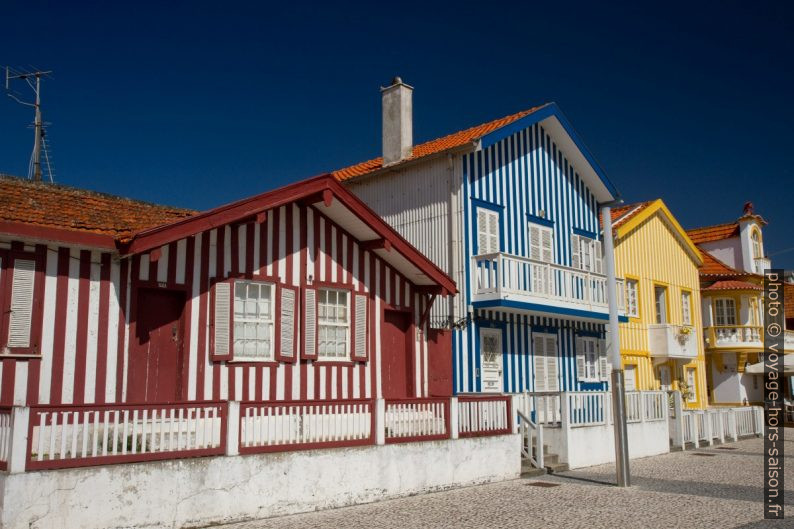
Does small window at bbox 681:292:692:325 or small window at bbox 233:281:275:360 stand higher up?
small window at bbox 681:292:692:325

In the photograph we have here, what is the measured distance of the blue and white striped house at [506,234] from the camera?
18297 mm

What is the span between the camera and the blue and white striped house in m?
18.3

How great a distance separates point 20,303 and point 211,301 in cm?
295

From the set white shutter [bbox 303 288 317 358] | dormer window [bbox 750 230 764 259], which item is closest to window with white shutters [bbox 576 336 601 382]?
white shutter [bbox 303 288 317 358]

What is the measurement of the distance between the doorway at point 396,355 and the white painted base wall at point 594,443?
129 inches

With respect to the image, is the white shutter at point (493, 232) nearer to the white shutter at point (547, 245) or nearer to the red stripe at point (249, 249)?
the white shutter at point (547, 245)

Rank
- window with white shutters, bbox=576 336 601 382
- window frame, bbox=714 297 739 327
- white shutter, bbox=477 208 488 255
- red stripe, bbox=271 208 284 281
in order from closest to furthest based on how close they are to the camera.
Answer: red stripe, bbox=271 208 284 281 < white shutter, bbox=477 208 488 255 < window with white shutters, bbox=576 336 601 382 < window frame, bbox=714 297 739 327

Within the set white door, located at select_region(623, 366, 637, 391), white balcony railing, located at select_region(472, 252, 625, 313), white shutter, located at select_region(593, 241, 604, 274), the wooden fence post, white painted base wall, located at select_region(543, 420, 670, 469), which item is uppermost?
white shutter, located at select_region(593, 241, 604, 274)

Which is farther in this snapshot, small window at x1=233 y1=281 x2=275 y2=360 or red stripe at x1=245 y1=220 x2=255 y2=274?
red stripe at x1=245 y1=220 x2=255 y2=274

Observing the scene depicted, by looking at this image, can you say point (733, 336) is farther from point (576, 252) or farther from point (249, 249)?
point (249, 249)

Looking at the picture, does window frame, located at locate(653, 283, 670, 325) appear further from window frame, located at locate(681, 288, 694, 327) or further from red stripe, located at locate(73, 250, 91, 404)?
red stripe, located at locate(73, 250, 91, 404)

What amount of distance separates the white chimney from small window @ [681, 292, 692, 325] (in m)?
14.4

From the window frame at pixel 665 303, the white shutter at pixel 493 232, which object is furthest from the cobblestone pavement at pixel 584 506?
the window frame at pixel 665 303

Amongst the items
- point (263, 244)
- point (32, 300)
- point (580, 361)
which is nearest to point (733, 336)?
point (580, 361)
